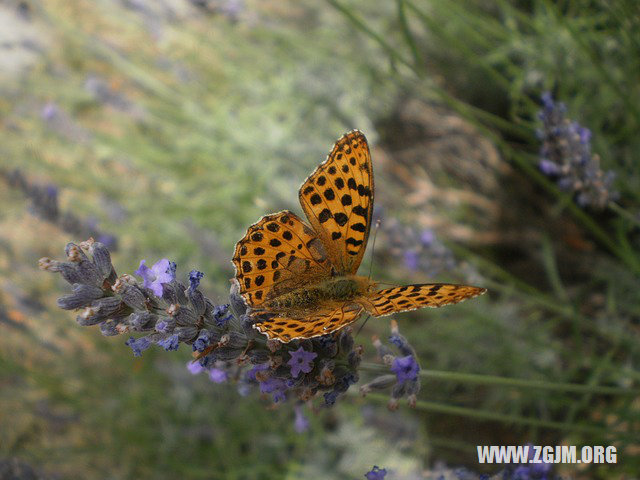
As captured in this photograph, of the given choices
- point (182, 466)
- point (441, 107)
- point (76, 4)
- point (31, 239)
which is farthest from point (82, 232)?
point (76, 4)

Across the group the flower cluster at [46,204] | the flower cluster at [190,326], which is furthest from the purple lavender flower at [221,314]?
the flower cluster at [46,204]

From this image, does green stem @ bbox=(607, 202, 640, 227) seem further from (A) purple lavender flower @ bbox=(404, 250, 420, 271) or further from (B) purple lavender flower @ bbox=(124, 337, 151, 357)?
(B) purple lavender flower @ bbox=(124, 337, 151, 357)

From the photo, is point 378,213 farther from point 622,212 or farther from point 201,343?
point 201,343

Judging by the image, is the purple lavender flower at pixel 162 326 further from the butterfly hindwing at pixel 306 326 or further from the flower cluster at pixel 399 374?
the flower cluster at pixel 399 374

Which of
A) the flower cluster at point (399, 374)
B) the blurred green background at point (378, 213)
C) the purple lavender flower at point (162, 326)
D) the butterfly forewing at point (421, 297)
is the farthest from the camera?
the blurred green background at point (378, 213)

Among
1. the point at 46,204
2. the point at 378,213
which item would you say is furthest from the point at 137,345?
the point at 46,204
